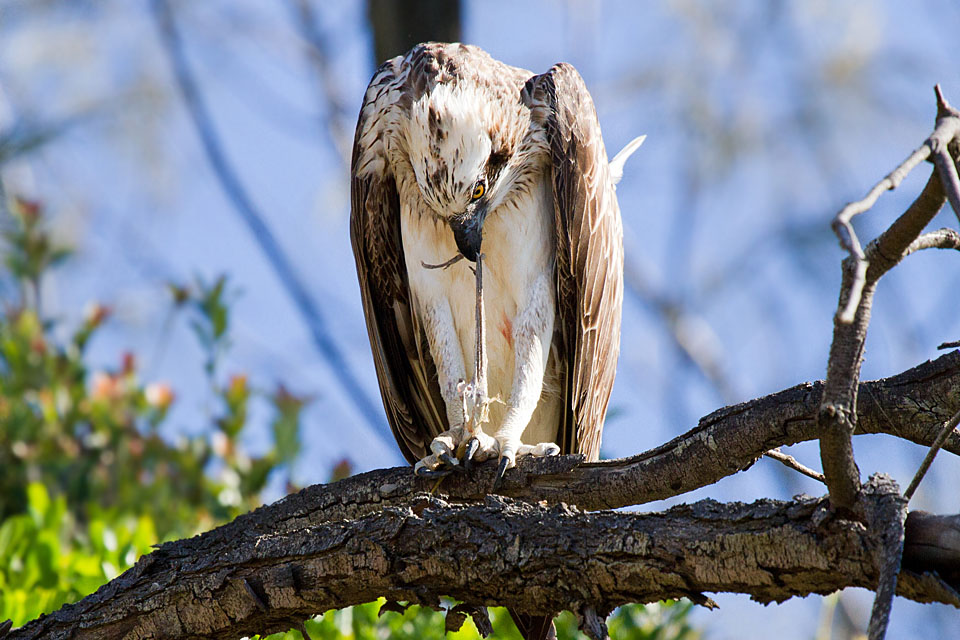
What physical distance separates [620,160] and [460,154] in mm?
1397

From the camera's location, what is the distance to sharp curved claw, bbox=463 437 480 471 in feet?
12.1

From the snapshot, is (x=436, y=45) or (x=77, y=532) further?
(x=77, y=532)

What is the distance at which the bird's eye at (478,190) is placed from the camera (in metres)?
3.96

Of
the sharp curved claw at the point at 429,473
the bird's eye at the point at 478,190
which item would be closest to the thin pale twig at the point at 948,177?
the sharp curved claw at the point at 429,473

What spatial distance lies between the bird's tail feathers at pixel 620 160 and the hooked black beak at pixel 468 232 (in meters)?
1.04

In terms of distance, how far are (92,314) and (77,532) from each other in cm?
128

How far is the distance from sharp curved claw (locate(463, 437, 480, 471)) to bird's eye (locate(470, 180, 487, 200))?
38.1 inches

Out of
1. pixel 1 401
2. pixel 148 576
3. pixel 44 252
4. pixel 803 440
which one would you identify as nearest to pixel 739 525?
pixel 803 440

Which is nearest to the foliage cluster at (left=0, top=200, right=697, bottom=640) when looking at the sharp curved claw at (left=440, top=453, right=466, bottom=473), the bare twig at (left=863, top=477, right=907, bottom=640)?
the sharp curved claw at (left=440, top=453, right=466, bottom=473)

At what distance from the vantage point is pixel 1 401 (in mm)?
5070

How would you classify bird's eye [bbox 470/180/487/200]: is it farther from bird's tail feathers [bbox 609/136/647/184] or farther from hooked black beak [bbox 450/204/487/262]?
bird's tail feathers [bbox 609/136/647/184]

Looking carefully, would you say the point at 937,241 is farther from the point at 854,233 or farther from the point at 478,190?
the point at 478,190

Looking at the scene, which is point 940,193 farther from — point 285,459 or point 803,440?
point 285,459

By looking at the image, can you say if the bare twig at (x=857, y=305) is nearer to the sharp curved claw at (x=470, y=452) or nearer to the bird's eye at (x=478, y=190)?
the sharp curved claw at (x=470, y=452)
